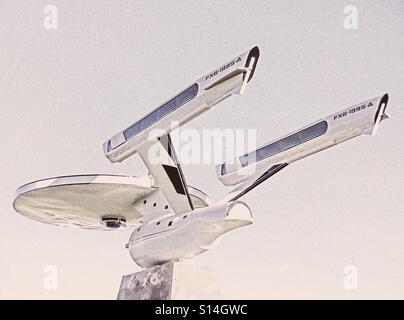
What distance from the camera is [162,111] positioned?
60.6ft

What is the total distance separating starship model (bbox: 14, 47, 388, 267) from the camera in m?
17.2

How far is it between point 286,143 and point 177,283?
621 cm

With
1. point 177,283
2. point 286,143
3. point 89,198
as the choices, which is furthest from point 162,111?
point 89,198

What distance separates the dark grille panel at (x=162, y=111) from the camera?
17219mm

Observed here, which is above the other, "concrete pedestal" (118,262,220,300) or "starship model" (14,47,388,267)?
"starship model" (14,47,388,267)

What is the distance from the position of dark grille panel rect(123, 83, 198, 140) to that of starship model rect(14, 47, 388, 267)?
1.2 inches

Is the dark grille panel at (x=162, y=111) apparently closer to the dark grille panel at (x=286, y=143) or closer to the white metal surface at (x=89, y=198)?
the white metal surface at (x=89, y=198)

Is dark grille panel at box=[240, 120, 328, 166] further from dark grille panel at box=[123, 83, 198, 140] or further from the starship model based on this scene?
dark grille panel at box=[123, 83, 198, 140]

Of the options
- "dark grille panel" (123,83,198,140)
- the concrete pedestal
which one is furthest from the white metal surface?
the concrete pedestal

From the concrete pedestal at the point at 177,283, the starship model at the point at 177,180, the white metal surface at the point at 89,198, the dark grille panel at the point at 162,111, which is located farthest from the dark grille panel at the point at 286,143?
the concrete pedestal at the point at 177,283

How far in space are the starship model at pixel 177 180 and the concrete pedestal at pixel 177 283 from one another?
52cm

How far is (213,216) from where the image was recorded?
17.8 metres

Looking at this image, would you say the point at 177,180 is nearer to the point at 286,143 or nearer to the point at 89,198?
the point at 286,143

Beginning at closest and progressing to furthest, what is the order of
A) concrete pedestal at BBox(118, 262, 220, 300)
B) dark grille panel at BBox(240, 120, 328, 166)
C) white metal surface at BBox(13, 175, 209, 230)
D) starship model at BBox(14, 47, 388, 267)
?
starship model at BBox(14, 47, 388, 267)
concrete pedestal at BBox(118, 262, 220, 300)
dark grille panel at BBox(240, 120, 328, 166)
white metal surface at BBox(13, 175, 209, 230)
